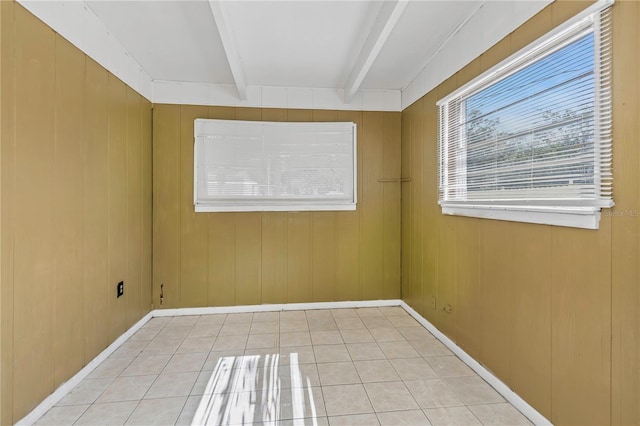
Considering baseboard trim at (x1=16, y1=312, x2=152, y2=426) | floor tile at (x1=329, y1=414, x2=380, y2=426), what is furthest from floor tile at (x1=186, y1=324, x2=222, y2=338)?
floor tile at (x1=329, y1=414, x2=380, y2=426)

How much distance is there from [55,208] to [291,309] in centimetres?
238

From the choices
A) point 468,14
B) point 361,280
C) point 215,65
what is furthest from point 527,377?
point 215,65

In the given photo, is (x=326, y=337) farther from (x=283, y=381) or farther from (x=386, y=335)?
(x=283, y=381)

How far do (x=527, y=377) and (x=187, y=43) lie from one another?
11.2 ft

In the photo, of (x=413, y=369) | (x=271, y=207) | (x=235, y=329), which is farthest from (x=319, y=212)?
(x=413, y=369)

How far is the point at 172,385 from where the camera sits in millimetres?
2035

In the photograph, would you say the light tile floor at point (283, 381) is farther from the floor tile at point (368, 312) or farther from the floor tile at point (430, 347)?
the floor tile at point (368, 312)

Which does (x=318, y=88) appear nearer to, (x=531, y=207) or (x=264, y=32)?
(x=264, y=32)

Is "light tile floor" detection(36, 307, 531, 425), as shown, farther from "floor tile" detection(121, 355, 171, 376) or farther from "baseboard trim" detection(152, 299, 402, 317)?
"baseboard trim" detection(152, 299, 402, 317)

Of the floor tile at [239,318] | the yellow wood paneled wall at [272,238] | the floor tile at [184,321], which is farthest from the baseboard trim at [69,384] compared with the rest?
the floor tile at [239,318]

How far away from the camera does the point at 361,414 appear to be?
1.75m

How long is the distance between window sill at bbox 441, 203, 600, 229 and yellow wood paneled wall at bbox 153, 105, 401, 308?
145 centimetres

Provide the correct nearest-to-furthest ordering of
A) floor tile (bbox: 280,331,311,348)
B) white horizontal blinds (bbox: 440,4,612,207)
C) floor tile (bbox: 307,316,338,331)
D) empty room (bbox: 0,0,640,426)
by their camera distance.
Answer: white horizontal blinds (bbox: 440,4,612,207), empty room (bbox: 0,0,640,426), floor tile (bbox: 280,331,311,348), floor tile (bbox: 307,316,338,331)

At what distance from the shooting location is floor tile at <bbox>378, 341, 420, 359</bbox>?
2438 millimetres
